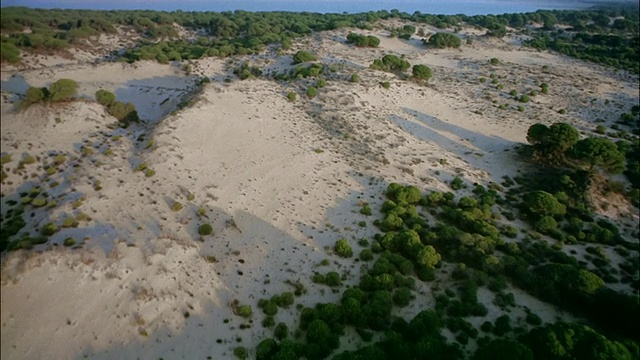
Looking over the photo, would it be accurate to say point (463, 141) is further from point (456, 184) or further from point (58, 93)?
point (58, 93)

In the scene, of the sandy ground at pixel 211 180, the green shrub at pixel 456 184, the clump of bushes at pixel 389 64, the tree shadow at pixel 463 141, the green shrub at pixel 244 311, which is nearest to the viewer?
the sandy ground at pixel 211 180

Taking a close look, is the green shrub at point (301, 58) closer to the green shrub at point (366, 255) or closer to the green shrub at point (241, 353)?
the green shrub at point (366, 255)

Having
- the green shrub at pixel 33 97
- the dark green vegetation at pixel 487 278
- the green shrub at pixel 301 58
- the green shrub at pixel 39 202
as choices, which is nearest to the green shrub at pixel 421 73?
the green shrub at pixel 301 58

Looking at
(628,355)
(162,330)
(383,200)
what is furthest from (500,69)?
(162,330)

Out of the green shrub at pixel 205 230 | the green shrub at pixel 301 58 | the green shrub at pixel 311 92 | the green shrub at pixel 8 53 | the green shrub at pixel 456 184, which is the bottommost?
the green shrub at pixel 456 184

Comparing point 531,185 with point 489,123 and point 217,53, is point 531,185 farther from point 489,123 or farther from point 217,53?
point 217,53

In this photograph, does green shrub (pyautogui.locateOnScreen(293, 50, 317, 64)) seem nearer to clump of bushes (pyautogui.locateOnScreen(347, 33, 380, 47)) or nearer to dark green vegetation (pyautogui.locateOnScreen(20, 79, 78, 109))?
clump of bushes (pyautogui.locateOnScreen(347, 33, 380, 47))

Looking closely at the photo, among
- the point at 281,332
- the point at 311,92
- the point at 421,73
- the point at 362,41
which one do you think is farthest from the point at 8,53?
the point at 362,41
